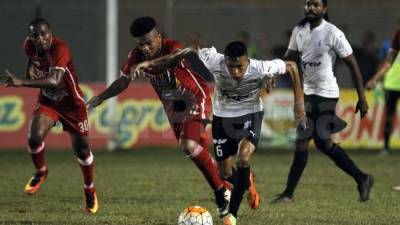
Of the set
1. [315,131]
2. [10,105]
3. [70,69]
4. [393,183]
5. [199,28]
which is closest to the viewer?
[70,69]

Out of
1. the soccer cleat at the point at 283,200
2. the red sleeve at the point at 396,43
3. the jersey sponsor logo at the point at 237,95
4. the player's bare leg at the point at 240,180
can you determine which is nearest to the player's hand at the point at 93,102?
the jersey sponsor logo at the point at 237,95

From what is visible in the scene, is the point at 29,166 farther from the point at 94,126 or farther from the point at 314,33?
the point at 314,33

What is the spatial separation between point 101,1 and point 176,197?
15242 mm

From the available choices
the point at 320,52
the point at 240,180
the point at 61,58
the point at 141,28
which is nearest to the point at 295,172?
the point at 320,52

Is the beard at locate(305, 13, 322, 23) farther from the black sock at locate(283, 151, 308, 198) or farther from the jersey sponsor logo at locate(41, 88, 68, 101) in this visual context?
the jersey sponsor logo at locate(41, 88, 68, 101)

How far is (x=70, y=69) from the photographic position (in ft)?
34.8

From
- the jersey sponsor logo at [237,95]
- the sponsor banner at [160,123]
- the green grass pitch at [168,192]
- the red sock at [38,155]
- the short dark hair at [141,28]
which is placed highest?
the short dark hair at [141,28]

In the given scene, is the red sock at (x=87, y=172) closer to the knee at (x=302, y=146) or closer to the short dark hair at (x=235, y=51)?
the short dark hair at (x=235, y=51)

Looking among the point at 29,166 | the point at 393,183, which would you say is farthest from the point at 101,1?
→ the point at 393,183

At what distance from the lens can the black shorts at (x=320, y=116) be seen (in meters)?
11.2

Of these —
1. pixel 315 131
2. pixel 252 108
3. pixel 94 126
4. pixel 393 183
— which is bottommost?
pixel 94 126

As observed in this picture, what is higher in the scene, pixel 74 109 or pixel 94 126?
pixel 74 109

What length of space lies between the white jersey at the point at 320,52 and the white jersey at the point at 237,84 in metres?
1.59

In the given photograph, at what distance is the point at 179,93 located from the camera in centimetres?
1029
